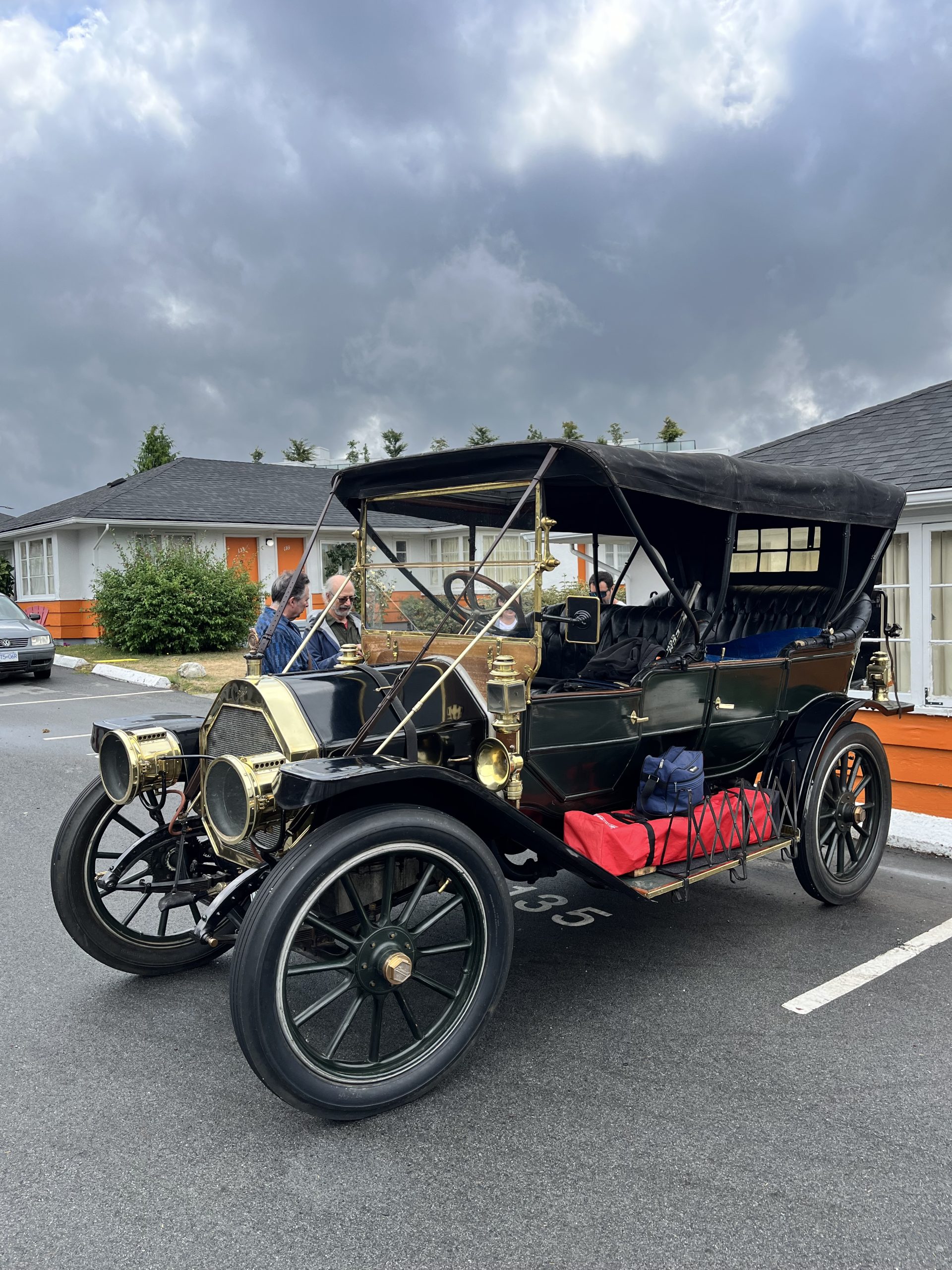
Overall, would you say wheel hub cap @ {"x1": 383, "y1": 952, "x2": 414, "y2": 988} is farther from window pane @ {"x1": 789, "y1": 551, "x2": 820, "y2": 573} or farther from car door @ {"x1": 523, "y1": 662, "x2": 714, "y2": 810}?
window pane @ {"x1": 789, "y1": 551, "x2": 820, "y2": 573}

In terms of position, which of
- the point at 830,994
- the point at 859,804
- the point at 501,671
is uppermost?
the point at 501,671

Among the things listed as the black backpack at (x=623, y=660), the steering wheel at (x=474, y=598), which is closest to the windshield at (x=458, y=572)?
the steering wheel at (x=474, y=598)

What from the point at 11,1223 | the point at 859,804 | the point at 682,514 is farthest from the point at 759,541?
the point at 11,1223

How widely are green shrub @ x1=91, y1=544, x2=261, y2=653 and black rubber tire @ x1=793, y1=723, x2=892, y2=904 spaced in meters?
14.9

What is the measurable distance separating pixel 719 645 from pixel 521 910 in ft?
5.33

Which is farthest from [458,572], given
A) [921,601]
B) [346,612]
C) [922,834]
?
[921,601]

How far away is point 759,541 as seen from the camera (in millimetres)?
5648

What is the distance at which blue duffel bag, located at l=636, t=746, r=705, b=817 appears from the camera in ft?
12.6

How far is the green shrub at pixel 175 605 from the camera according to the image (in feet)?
57.8

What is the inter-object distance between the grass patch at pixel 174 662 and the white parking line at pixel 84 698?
425 mm

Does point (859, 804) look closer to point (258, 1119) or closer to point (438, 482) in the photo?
point (438, 482)

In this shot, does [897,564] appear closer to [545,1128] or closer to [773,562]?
[773,562]

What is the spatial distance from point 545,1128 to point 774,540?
3.82 metres

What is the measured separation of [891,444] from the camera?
8.77 metres
